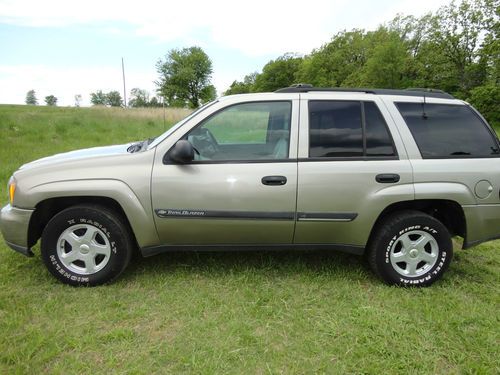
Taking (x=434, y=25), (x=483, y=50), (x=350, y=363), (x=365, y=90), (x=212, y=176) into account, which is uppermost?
(x=434, y=25)

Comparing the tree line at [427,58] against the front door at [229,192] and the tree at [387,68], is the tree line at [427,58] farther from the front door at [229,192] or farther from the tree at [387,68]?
the front door at [229,192]

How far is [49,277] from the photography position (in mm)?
3184

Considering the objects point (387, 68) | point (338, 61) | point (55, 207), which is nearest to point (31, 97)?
point (338, 61)

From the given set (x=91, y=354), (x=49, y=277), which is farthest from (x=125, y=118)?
(x=91, y=354)

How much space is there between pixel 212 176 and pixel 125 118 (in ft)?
52.8

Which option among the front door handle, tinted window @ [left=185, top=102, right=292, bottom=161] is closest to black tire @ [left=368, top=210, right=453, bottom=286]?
the front door handle

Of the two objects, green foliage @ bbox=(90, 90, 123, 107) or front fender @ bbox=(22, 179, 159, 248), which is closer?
front fender @ bbox=(22, 179, 159, 248)

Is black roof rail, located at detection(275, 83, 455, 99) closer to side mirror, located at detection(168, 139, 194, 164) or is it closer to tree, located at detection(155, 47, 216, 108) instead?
side mirror, located at detection(168, 139, 194, 164)

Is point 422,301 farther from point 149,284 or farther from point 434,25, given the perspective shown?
point 434,25

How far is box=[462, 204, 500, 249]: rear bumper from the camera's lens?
2.97m

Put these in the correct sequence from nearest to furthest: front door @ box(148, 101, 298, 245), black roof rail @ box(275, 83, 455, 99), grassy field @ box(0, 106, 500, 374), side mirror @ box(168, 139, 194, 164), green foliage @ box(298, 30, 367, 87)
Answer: grassy field @ box(0, 106, 500, 374) < side mirror @ box(168, 139, 194, 164) < front door @ box(148, 101, 298, 245) < black roof rail @ box(275, 83, 455, 99) < green foliage @ box(298, 30, 367, 87)

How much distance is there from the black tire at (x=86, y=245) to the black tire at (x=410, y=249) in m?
2.24

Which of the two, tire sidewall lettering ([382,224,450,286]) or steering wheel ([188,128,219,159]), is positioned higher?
steering wheel ([188,128,219,159])

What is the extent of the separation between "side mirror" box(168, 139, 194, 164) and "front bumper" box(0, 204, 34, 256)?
4.41ft
